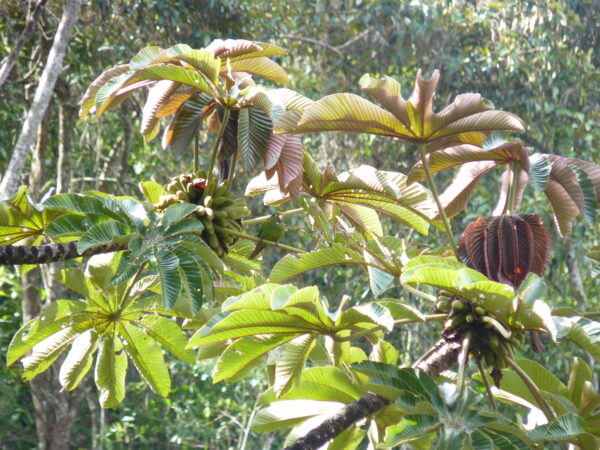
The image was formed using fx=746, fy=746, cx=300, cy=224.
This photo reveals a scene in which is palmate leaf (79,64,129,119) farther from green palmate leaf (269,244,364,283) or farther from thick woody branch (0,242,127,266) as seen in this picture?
green palmate leaf (269,244,364,283)

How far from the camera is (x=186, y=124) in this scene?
4.25 ft

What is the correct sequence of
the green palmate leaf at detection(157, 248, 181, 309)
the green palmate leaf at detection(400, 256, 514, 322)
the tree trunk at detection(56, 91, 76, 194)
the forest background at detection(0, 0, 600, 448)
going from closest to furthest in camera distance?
the green palmate leaf at detection(400, 256, 514, 322)
the green palmate leaf at detection(157, 248, 181, 309)
the tree trunk at detection(56, 91, 76, 194)
the forest background at detection(0, 0, 600, 448)

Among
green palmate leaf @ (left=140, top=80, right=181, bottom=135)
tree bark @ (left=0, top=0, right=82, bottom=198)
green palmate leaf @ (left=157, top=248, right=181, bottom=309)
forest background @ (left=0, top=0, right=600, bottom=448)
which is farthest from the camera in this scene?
forest background @ (left=0, top=0, right=600, bottom=448)

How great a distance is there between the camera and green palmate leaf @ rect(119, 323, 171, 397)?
1297 millimetres

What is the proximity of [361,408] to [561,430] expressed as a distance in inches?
10.1

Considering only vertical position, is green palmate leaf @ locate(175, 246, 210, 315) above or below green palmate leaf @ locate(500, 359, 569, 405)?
above

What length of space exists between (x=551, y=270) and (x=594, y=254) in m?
3.49

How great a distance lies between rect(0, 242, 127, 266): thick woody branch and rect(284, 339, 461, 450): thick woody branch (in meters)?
0.40

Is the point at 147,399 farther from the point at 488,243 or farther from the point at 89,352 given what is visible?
the point at 488,243

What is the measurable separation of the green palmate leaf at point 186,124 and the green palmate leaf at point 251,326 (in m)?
0.41

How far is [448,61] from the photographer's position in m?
4.91

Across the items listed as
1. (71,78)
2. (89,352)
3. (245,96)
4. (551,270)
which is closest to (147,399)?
(71,78)

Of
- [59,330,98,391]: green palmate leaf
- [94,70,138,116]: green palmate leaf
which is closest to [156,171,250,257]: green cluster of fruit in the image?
[94,70,138,116]: green palmate leaf

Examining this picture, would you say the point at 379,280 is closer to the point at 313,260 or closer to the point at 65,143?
the point at 313,260
